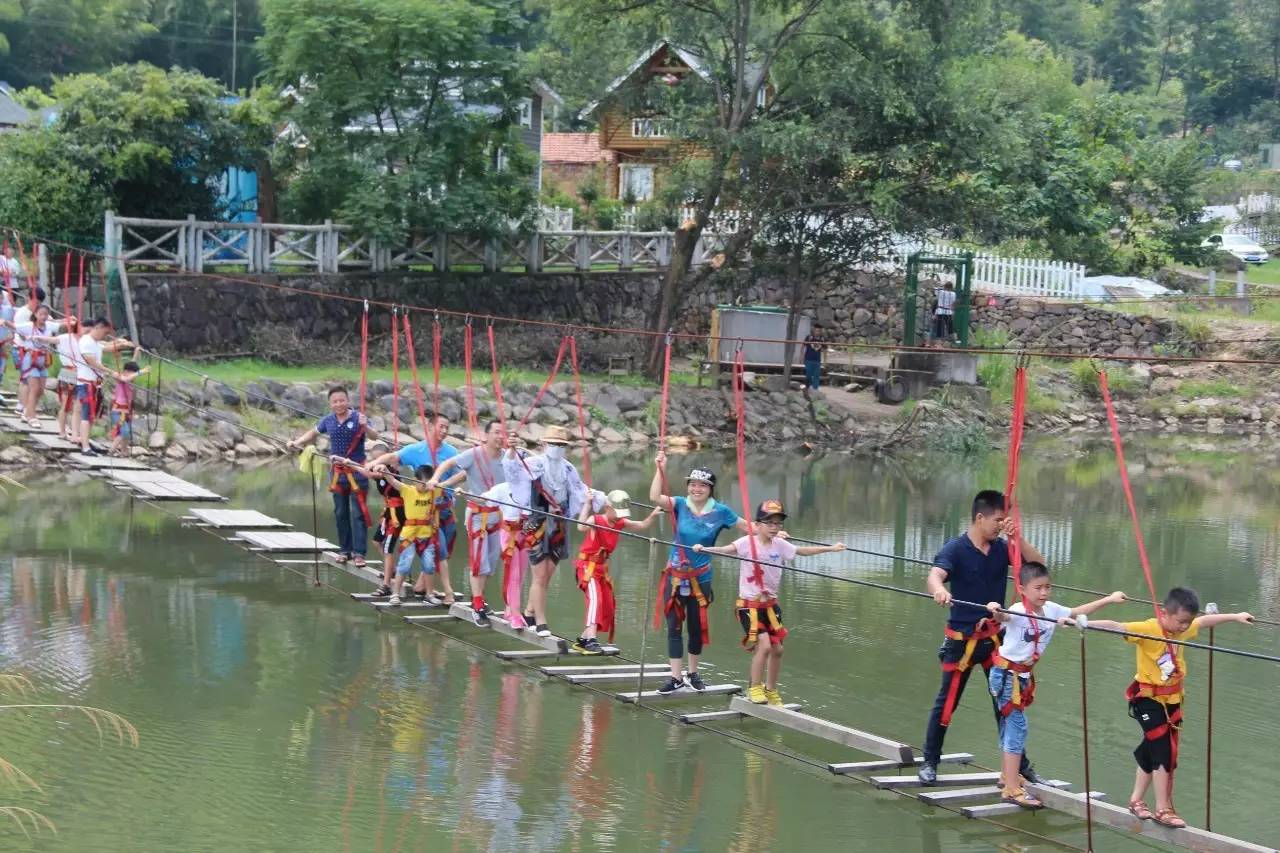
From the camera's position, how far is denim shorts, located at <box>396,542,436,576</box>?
12.0m

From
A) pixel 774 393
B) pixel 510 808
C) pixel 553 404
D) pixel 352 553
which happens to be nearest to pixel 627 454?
pixel 553 404

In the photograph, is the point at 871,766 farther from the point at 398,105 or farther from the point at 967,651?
the point at 398,105

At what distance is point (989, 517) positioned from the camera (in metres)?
8.04

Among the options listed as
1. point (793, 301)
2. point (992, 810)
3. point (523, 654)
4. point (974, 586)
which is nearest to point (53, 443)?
point (523, 654)

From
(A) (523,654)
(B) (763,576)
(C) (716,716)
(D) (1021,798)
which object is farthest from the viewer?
(A) (523,654)

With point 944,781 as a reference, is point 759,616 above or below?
above

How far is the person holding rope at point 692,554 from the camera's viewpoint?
9.52m

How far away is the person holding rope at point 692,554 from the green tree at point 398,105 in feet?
53.4

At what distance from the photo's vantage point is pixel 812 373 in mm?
27766

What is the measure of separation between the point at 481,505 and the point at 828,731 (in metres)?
3.35

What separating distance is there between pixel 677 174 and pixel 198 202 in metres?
7.30

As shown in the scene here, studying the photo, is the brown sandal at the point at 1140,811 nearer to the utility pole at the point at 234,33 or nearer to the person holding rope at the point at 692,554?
the person holding rope at the point at 692,554

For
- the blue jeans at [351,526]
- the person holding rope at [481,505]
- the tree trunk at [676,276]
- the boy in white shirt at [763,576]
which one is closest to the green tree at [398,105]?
the tree trunk at [676,276]

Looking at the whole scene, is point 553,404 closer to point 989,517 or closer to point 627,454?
point 627,454
